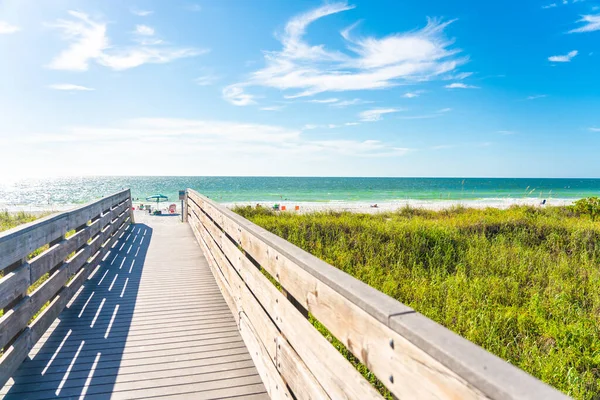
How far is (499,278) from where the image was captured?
5.33 meters

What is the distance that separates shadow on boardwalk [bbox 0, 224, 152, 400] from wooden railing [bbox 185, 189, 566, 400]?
116cm

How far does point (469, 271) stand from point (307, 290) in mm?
4985

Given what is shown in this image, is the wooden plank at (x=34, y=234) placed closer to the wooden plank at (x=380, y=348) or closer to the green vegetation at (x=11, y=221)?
the wooden plank at (x=380, y=348)

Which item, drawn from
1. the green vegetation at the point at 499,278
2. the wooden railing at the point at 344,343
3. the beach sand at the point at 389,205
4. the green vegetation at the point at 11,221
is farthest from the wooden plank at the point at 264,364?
the beach sand at the point at 389,205

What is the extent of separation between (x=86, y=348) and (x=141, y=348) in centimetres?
49

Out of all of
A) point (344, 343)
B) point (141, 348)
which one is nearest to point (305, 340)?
point (344, 343)

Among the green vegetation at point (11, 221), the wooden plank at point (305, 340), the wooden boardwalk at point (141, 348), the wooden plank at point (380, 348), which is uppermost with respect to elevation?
the wooden plank at point (380, 348)

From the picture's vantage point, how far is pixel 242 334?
11.2ft

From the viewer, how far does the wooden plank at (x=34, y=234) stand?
256cm

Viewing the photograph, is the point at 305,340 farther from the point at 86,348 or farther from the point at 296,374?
the point at 86,348

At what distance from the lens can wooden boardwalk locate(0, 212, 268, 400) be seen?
8.48 feet

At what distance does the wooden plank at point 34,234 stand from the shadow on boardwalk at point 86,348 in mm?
903

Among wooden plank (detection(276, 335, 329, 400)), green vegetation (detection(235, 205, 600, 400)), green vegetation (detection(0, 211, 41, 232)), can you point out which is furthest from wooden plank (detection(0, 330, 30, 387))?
green vegetation (detection(0, 211, 41, 232))

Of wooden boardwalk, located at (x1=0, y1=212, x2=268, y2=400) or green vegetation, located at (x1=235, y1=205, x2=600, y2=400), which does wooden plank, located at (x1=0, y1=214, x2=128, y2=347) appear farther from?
green vegetation, located at (x1=235, y1=205, x2=600, y2=400)
